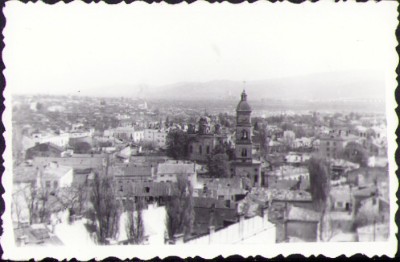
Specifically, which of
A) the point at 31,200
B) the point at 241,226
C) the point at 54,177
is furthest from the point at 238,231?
the point at 31,200

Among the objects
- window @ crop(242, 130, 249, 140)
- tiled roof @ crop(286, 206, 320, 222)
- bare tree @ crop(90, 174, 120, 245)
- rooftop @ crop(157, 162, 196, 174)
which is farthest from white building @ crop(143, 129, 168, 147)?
Answer: tiled roof @ crop(286, 206, 320, 222)

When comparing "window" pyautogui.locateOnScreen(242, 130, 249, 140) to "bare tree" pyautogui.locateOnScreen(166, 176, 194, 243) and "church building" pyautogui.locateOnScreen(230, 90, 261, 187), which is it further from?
"bare tree" pyautogui.locateOnScreen(166, 176, 194, 243)

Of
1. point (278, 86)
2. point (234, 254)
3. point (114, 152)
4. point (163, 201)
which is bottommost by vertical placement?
point (234, 254)

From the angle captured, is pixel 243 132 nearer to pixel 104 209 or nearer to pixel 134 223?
pixel 134 223

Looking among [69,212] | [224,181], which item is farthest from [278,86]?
[69,212]

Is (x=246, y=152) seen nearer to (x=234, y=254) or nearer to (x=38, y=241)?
(x=234, y=254)

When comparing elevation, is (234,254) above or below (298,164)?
below

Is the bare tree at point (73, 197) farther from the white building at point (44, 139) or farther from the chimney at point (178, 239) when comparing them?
the chimney at point (178, 239)
